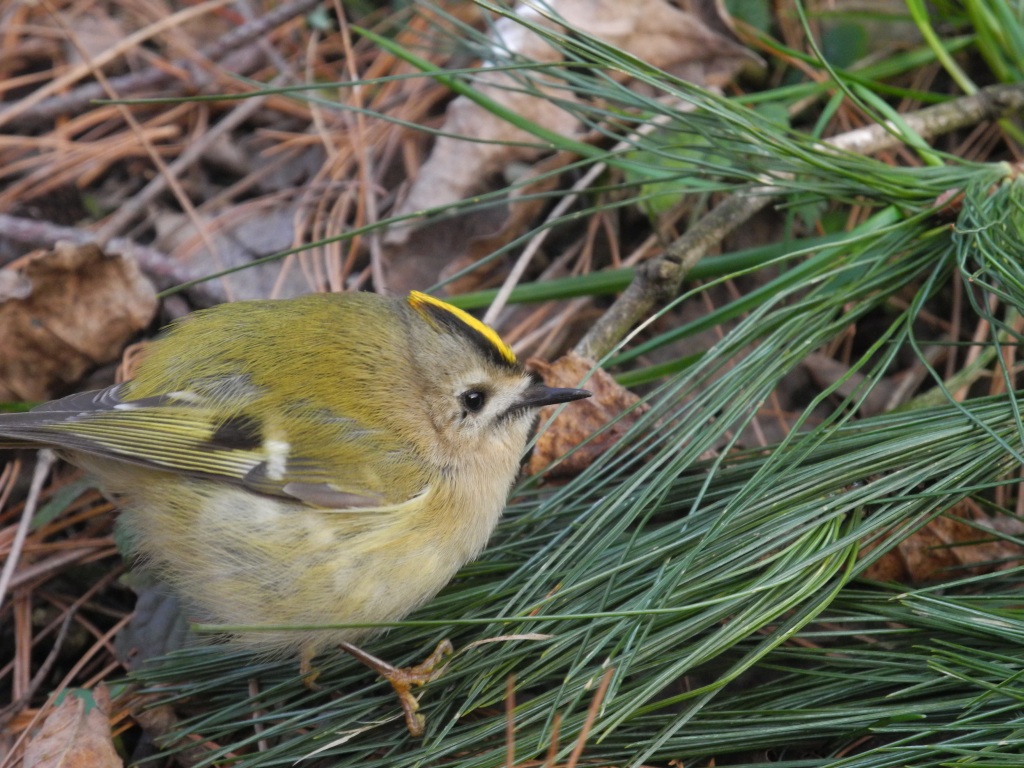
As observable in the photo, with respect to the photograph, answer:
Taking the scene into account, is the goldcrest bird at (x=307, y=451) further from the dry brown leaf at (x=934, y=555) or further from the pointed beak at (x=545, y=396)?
the dry brown leaf at (x=934, y=555)

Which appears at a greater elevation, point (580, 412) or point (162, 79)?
point (162, 79)

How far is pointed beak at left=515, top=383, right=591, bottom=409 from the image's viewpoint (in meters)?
1.89

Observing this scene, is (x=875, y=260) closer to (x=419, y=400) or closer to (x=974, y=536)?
(x=974, y=536)

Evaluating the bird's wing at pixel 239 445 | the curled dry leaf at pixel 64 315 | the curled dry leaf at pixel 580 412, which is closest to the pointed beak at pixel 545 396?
the curled dry leaf at pixel 580 412

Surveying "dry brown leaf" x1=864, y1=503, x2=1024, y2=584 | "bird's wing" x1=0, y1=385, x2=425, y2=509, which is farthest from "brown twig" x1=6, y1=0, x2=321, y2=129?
"dry brown leaf" x1=864, y1=503, x2=1024, y2=584

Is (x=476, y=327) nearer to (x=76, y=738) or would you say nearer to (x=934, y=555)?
(x=934, y=555)

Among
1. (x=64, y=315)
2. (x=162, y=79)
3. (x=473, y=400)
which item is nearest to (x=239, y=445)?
(x=473, y=400)

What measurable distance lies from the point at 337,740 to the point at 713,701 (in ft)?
2.16

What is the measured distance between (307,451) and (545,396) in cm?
50

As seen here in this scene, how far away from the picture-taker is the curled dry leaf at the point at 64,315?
2494 millimetres

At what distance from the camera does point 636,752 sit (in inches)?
60.6

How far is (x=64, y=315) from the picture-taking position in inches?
99.8

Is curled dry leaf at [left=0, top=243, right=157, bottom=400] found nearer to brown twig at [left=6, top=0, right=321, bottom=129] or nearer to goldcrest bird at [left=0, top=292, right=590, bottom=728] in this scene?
goldcrest bird at [left=0, top=292, right=590, bottom=728]

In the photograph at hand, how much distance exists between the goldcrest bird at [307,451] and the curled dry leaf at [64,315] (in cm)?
58
